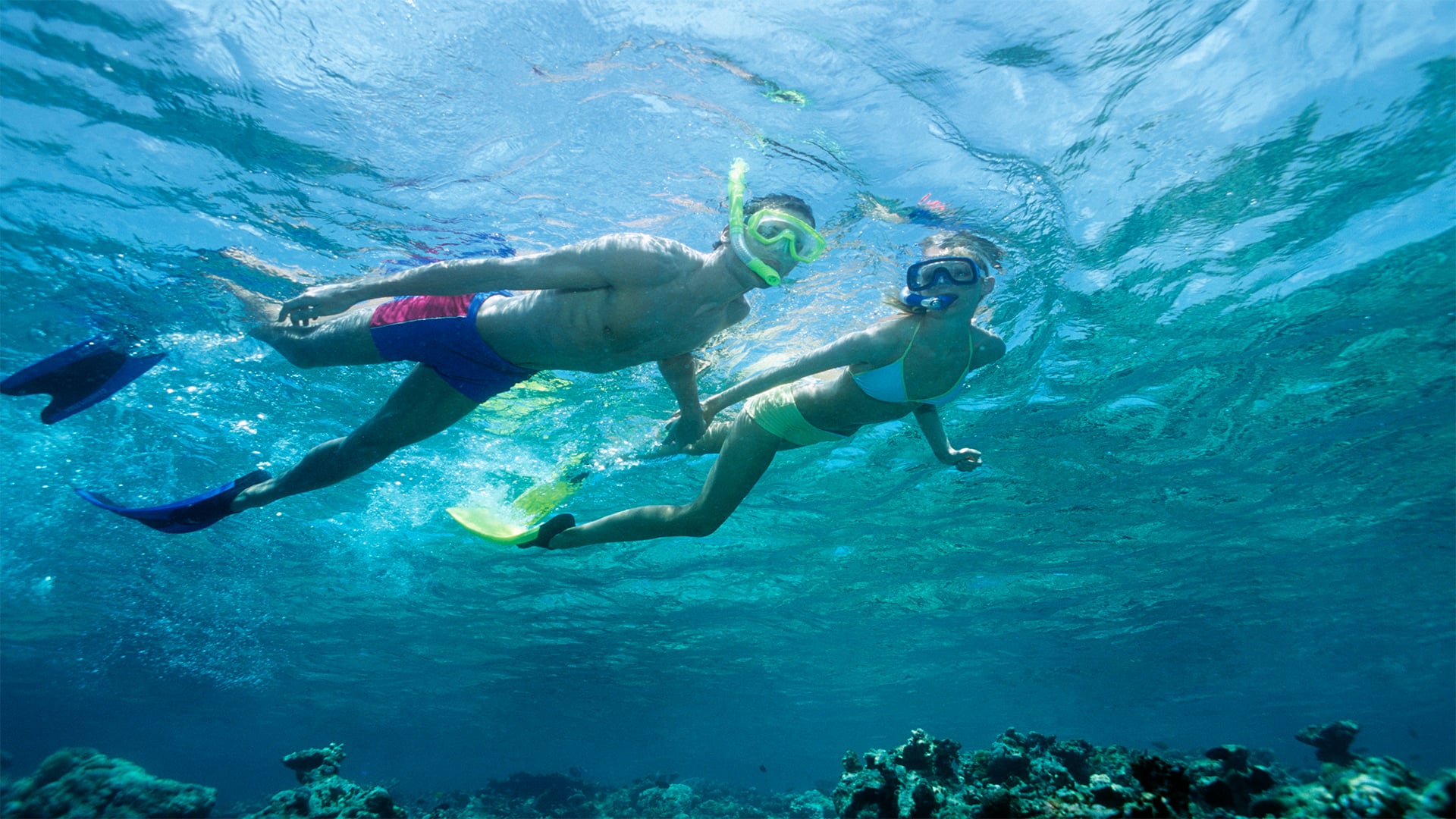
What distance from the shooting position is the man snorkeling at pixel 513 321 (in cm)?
450

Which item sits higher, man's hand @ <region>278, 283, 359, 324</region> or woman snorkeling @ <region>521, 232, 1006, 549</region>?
woman snorkeling @ <region>521, 232, 1006, 549</region>

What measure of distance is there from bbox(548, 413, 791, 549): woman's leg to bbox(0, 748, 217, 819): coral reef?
8589 mm

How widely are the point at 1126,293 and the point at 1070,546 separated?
12797 millimetres

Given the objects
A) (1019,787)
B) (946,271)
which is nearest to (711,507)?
(946,271)

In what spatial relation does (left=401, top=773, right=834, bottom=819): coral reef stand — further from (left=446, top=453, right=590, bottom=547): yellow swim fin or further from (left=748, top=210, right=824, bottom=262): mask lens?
(left=748, top=210, right=824, bottom=262): mask lens

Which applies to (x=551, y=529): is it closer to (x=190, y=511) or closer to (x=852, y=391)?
(x=190, y=511)

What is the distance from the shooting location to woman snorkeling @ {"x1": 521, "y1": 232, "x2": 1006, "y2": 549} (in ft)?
17.2

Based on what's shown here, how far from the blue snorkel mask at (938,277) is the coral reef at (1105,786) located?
3630 mm

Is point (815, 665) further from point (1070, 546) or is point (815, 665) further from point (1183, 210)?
point (1183, 210)

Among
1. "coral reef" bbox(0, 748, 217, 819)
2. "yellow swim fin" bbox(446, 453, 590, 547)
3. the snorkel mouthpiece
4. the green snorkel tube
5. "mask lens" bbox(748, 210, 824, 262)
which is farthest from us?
"coral reef" bbox(0, 748, 217, 819)

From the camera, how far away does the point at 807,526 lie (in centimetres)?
1755

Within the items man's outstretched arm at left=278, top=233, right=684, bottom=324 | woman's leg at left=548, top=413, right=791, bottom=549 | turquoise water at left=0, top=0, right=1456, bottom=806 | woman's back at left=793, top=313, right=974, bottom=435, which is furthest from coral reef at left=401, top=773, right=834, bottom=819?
man's outstretched arm at left=278, top=233, right=684, bottom=324

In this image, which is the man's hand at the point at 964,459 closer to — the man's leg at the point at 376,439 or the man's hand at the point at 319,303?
the man's leg at the point at 376,439

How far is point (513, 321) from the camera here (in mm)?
4895
